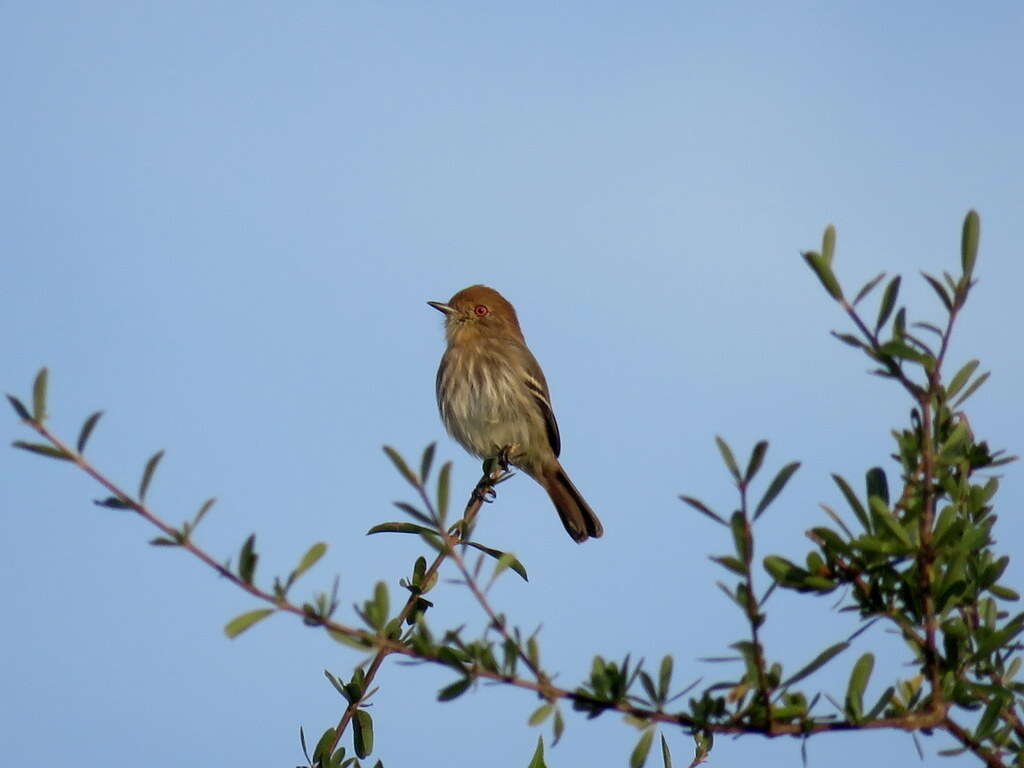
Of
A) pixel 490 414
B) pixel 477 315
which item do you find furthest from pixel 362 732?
pixel 477 315

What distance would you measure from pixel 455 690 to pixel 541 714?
5.9 inches

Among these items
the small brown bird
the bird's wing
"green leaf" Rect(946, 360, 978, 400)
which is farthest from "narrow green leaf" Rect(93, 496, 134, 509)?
the bird's wing

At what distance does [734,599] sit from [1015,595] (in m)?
0.86

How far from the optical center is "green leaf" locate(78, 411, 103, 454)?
215cm

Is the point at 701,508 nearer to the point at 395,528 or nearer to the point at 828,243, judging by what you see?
the point at 828,243

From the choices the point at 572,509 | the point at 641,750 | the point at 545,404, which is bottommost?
the point at 641,750

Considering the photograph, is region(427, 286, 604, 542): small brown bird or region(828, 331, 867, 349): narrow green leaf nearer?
region(828, 331, 867, 349): narrow green leaf

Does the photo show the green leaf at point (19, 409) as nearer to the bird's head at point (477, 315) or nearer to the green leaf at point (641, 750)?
the green leaf at point (641, 750)

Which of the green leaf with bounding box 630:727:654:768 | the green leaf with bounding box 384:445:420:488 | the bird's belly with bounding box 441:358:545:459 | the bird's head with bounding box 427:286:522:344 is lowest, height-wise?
the green leaf with bounding box 630:727:654:768

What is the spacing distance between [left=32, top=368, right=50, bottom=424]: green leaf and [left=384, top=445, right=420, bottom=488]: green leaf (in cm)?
57

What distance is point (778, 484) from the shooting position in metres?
2.17

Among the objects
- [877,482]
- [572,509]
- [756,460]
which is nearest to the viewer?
[756,460]

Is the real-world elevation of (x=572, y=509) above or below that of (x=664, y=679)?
above

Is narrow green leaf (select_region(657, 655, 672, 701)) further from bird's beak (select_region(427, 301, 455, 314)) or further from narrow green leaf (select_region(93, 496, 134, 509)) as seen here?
bird's beak (select_region(427, 301, 455, 314))
